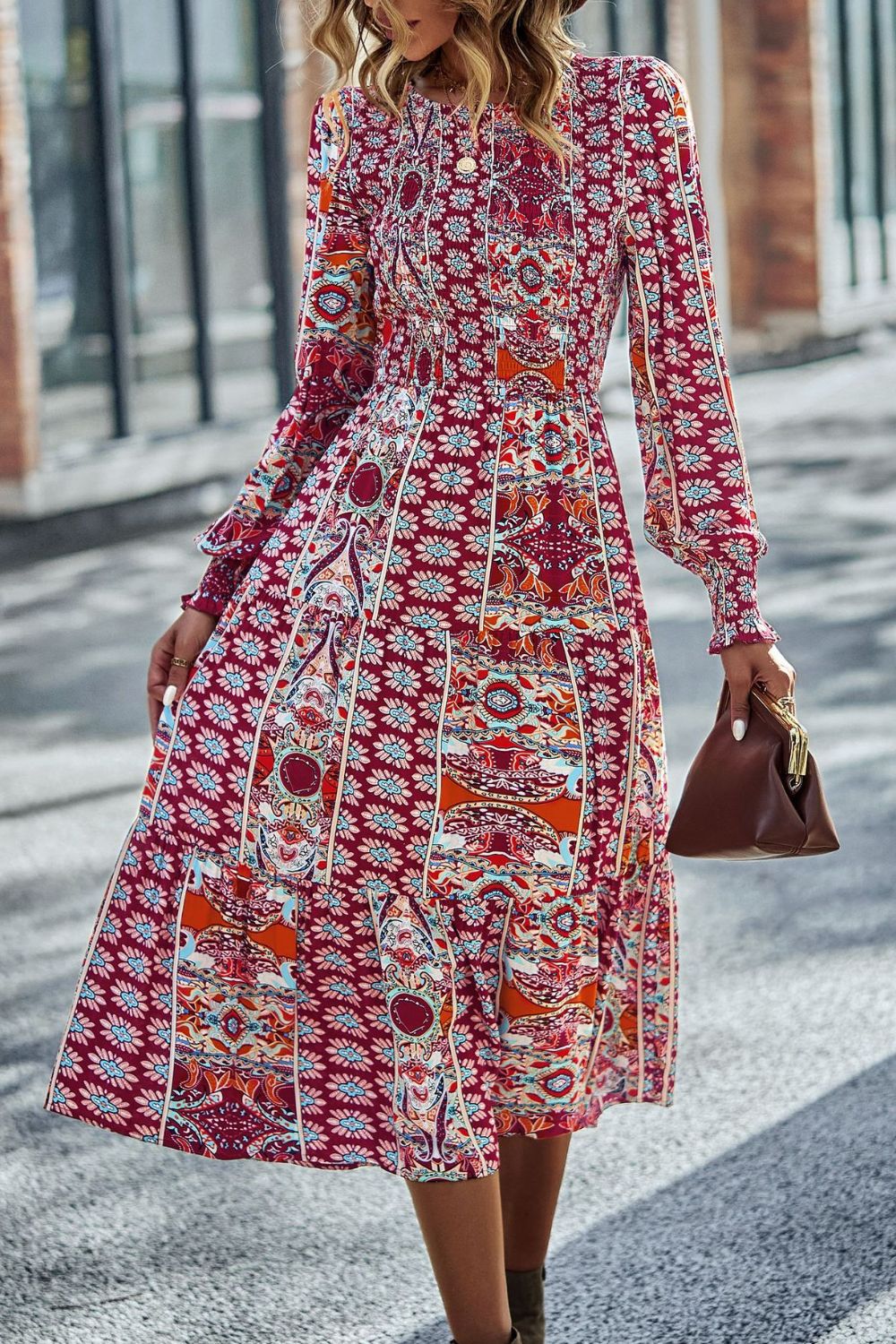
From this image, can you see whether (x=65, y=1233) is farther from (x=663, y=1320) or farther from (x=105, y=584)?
(x=105, y=584)

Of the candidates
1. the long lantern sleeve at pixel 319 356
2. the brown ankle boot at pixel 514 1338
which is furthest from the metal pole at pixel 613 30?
the brown ankle boot at pixel 514 1338

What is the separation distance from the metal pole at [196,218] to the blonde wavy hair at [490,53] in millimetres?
10459

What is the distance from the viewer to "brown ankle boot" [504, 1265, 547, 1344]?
273cm

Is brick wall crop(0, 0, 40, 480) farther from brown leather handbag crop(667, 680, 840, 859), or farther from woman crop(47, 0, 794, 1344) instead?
brown leather handbag crop(667, 680, 840, 859)

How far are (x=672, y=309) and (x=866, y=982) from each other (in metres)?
2.34

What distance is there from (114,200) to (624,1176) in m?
9.66

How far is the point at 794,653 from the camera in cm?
766

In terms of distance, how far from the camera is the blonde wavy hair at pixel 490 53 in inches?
91.0

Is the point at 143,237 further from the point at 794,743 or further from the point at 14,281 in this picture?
the point at 794,743

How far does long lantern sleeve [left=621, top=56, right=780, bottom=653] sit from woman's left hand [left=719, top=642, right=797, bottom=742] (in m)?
0.01

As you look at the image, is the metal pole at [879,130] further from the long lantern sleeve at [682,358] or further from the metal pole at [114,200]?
the long lantern sleeve at [682,358]

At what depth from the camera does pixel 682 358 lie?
242 centimetres

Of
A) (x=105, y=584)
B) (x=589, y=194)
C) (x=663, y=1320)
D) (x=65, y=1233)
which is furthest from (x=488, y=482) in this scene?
(x=105, y=584)

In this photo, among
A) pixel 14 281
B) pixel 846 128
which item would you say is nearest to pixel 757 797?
pixel 14 281
